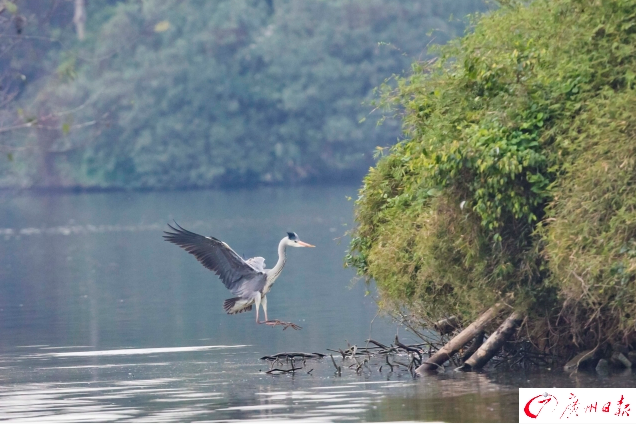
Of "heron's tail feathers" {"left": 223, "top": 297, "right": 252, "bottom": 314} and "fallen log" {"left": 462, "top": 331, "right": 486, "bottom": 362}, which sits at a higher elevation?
"heron's tail feathers" {"left": 223, "top": 297, "right": 252, "bottom": 314}

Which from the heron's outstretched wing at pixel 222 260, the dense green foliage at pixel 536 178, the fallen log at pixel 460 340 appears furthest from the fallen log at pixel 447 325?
the heron's outstretched wing at pixel 222 260

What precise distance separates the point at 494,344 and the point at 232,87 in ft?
196

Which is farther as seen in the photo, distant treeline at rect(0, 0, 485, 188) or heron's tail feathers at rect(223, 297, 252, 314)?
distant treeline at rect(0, 0, 485, 188)

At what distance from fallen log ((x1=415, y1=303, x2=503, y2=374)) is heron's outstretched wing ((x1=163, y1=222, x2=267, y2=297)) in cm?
259

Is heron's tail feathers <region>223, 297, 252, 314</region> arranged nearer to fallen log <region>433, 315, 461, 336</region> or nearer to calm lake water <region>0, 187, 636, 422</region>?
calm lake water <region>0, 187, 636, 422</region>

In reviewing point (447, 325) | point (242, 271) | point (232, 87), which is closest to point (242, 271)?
point (242, 271)

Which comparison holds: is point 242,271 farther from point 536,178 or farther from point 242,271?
point 536,178

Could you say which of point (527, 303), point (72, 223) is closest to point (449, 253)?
point (527, 303)

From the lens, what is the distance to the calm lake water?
11.4 m

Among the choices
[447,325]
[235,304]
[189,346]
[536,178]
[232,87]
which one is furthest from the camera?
[232,87]

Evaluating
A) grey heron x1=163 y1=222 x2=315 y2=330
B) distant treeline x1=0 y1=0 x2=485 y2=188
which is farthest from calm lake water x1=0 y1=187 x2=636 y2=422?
distant treeline x1=0 y1=0 x2=485 y2=188

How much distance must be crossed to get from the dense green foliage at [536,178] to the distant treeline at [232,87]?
5536 cm

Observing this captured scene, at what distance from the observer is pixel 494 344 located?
41.3 ft

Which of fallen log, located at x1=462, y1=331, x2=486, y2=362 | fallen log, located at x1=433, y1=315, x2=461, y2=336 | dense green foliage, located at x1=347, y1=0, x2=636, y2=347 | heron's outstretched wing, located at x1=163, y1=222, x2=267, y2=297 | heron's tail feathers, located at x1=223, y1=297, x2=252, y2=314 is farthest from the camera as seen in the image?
heron's tail feathers, located at x1=223, y1=297, x2=252, y2=314
